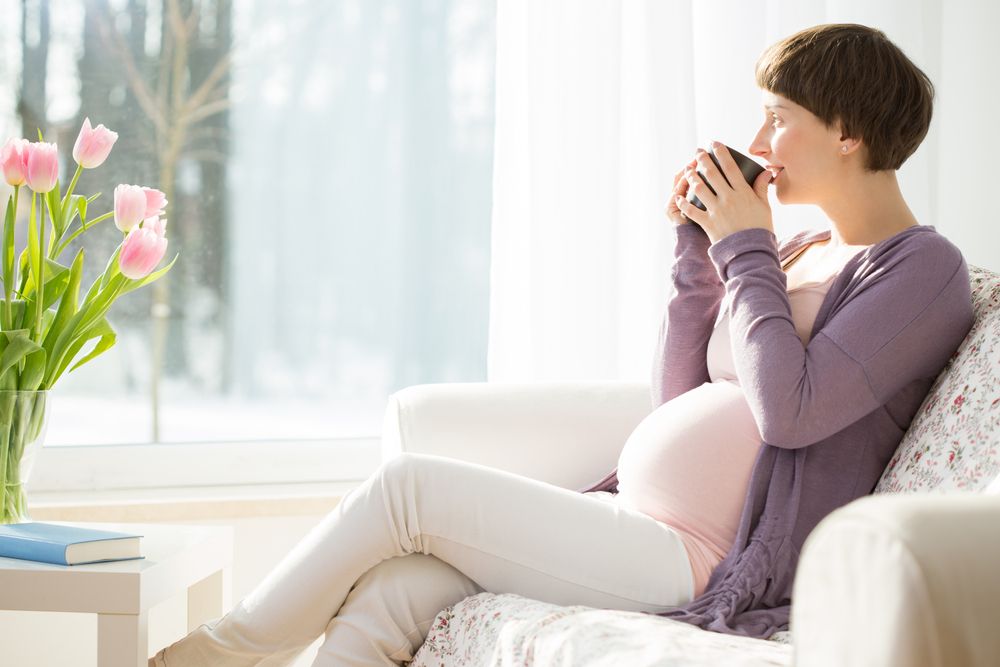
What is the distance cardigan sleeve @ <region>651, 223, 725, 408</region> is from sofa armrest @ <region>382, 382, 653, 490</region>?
0.16 meters

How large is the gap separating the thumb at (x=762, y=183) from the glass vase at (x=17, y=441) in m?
1.15

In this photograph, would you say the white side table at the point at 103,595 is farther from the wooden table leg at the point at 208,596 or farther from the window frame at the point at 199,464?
the window frame at the point at 199,464

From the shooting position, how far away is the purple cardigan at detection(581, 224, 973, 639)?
4.45 ft

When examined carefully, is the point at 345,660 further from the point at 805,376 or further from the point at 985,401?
the point at 985,401

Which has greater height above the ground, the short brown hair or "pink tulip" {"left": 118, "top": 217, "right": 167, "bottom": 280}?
the short brown hair

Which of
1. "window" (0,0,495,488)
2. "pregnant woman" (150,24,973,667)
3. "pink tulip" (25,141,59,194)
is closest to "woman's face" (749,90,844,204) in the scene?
"pregnant woman" (150,24,973,667)

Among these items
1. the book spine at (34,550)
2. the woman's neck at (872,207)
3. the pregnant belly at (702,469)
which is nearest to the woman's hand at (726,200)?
the woman's neck at (872,207)

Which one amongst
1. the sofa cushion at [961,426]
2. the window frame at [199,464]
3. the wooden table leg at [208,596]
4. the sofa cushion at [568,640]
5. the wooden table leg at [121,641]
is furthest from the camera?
the window frame at [199,464]

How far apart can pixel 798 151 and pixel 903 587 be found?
108 centimetres

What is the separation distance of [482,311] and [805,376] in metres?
1.42

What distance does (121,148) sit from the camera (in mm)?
2533

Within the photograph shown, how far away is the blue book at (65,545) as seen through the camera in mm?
1479

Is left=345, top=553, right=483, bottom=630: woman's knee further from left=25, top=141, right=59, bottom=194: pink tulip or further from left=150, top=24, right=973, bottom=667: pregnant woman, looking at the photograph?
left=25, top=141, right=59, bottom=194: pink tulip

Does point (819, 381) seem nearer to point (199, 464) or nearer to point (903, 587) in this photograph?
point (903, 587)
